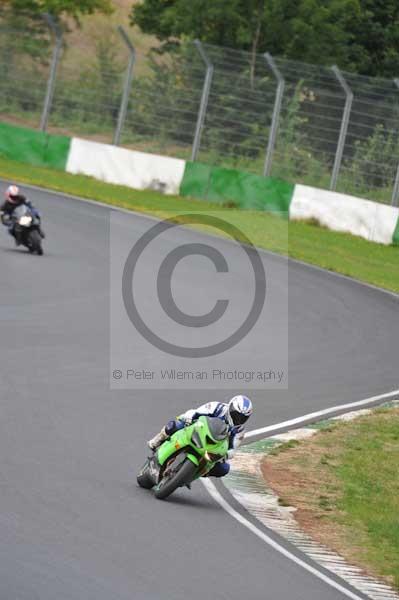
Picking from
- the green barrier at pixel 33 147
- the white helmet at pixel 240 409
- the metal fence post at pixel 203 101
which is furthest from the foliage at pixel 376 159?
the white helmet at pixel 240 409

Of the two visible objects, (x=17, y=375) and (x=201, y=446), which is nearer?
(x=201, y=446)

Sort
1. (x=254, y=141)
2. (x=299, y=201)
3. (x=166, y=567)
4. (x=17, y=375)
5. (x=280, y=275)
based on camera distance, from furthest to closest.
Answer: (x=254, y=141) → (x=299, y=201) → (x=280, y=275) → (x=17, y=375) → (x=166, y=567)

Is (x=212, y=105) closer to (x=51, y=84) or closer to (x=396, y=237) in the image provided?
(x=51, y=84)

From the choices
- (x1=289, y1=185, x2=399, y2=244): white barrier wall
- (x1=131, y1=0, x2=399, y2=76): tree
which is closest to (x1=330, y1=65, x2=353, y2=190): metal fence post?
(x1=289, y1=185, x2=399, y2=244): white barrier wall

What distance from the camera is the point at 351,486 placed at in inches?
475

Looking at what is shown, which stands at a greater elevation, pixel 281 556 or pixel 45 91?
pixel 45 91

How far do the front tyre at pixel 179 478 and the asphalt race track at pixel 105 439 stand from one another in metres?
0.10

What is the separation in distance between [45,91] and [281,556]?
31.0 meters

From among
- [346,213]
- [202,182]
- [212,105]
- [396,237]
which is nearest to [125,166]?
[202,182]

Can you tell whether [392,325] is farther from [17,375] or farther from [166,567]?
[166,567]

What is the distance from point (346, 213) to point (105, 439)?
20.5m

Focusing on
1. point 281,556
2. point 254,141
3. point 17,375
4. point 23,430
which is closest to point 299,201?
point 254,141

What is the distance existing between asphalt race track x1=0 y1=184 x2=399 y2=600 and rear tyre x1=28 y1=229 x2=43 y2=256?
217mm

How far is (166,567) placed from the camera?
825 cm
